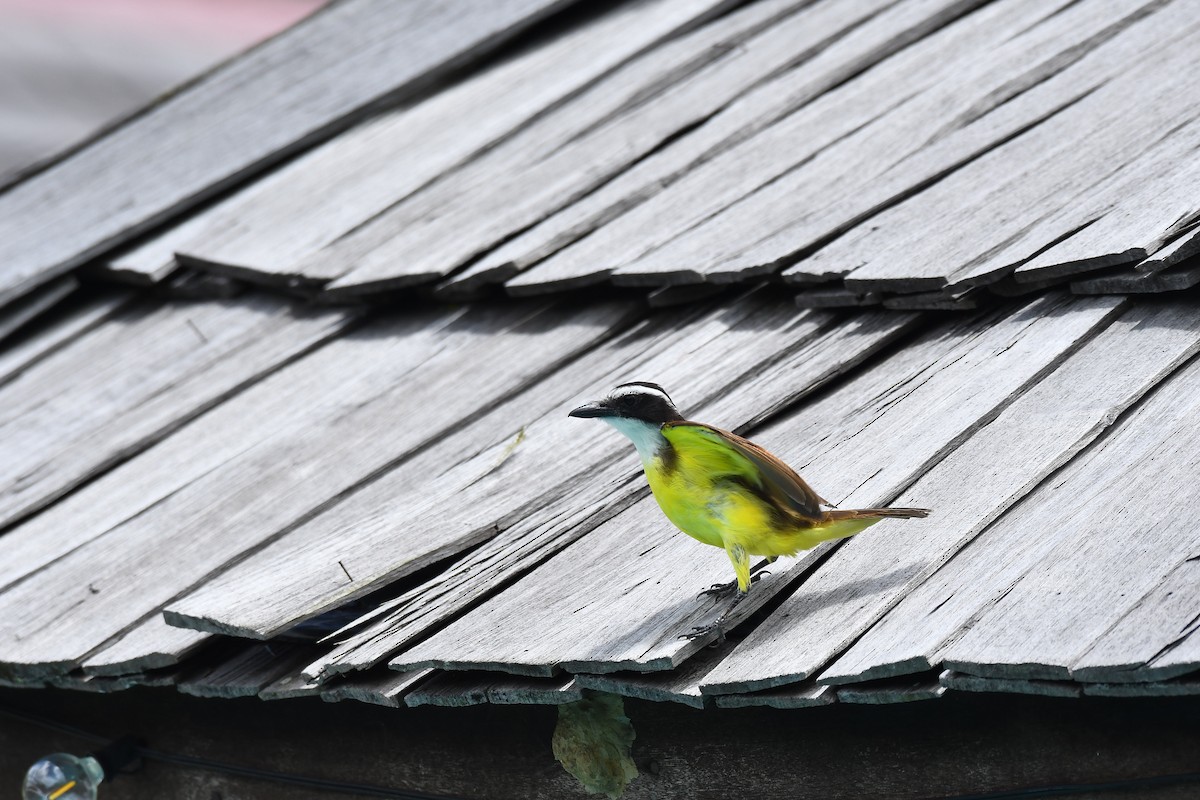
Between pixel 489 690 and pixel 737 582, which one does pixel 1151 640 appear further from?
pixel 489 690

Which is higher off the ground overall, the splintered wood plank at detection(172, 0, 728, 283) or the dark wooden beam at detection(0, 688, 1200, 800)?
the splintered wood plank at detection(172, 0, 728, 283)

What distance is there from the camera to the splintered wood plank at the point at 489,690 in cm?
263

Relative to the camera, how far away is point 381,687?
2844 millimetres

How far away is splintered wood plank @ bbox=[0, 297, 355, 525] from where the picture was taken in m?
4.59

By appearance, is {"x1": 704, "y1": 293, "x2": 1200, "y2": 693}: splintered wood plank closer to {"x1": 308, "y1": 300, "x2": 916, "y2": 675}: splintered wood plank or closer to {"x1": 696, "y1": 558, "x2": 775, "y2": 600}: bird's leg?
{"x1": 696, "y1": 558, "x2": 775, "y2": 600}: bird's leg

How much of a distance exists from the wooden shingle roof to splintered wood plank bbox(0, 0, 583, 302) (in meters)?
0.05

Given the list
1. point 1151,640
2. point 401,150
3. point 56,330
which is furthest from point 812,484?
point 56,330

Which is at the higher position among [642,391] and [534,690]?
[642,391]

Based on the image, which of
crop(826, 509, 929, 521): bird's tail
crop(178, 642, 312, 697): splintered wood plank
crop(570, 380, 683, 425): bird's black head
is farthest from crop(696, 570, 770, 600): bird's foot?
crop(178, 642, 312, 697): splintered wood plank

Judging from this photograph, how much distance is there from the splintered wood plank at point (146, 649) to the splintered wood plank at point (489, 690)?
71cm

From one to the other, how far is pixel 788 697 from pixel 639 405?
701mm

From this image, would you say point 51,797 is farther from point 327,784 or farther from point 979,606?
point 979,606

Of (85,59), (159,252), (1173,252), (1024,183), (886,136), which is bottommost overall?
(1173,252)

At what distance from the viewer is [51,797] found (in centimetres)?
380
